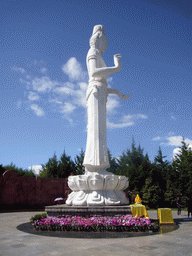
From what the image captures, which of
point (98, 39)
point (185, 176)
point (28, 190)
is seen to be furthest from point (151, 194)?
point (98, 39)

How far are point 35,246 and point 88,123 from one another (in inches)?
221

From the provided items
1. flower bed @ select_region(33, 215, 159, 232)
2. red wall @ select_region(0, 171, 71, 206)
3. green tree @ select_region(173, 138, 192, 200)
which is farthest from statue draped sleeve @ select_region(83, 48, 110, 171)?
green tree @ select_region(173, 138, 192, 200)

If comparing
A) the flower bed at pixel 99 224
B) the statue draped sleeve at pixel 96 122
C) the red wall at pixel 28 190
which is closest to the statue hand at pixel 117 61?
the statue draped sleeve at pixel 96 122

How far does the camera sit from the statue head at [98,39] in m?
10.6

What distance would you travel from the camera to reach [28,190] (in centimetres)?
1753

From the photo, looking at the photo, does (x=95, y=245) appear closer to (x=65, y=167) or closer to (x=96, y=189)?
(x=96, y=189)

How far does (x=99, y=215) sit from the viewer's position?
7816 millimetres

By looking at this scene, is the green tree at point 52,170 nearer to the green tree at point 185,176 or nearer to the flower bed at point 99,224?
the green tree at point 185,176

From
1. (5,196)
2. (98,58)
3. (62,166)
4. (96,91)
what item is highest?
(98,58)

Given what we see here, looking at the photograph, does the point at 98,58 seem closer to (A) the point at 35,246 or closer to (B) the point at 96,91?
(B) the point at 96,91

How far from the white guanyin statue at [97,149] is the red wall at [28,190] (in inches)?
366

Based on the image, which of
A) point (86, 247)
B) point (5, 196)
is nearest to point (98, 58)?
point (86, 247)

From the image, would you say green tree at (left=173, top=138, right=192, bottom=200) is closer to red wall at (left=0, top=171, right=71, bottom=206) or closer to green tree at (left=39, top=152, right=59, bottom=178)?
red wall at (left=0, top=171, right=71, bottom=206)

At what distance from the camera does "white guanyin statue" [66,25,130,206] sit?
8.38 metres
